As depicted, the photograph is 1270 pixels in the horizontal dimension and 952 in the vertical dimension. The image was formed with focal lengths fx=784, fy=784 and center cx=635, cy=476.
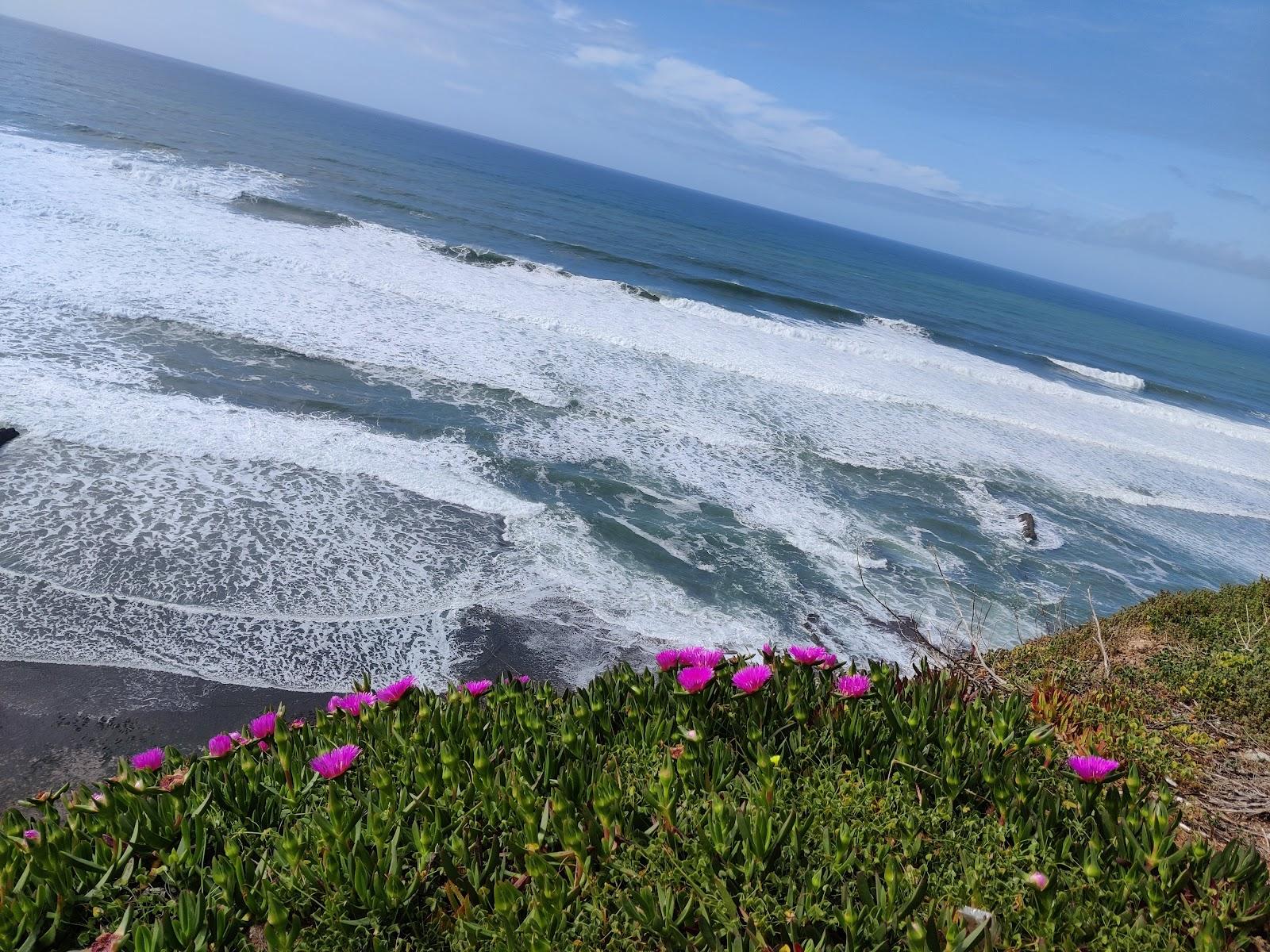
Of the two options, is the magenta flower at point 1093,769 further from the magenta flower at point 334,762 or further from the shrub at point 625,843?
the magenta flower at point 334,762

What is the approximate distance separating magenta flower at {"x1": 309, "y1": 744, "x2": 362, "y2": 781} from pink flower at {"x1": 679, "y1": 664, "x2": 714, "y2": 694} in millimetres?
1061

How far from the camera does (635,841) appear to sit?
6.99ft

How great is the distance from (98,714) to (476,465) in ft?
16.3

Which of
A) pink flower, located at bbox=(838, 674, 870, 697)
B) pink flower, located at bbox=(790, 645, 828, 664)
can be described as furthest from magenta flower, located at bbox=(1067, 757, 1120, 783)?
pink flower, located at bbox=(790, 645, 828, 664)

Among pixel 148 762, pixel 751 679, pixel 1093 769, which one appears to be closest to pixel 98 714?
pixel 148 762

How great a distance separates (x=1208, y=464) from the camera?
1989 cm

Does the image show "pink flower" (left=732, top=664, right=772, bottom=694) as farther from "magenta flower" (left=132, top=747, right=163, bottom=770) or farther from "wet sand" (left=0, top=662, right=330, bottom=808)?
"wet sand" (left=0, top=662, right=330, bottom=808)

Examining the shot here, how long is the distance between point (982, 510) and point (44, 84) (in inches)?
2049

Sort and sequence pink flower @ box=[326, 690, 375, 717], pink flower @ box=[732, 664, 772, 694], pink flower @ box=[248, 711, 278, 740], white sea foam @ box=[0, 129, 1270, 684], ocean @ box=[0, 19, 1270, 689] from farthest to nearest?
white sea foam @ box=[0, 129, 1270, 684] → ocean @ box=[0, 19, 1270, 689] → pink flower @ box=[326, 690, 375, 717] → pink flower @ box=[732, 664, 772, 694] → pink flower @ box=[248, 711, 278, 740]

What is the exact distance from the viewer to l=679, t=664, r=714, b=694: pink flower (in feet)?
8.67

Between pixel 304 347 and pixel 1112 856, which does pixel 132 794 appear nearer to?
pixel 1112 856

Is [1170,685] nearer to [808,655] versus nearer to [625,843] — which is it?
[808,655]

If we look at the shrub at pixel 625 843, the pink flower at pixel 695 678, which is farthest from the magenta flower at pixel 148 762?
the pink flower at pixel 695 678

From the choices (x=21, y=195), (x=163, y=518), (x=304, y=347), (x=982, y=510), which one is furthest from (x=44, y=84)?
(x=982, y=510)
